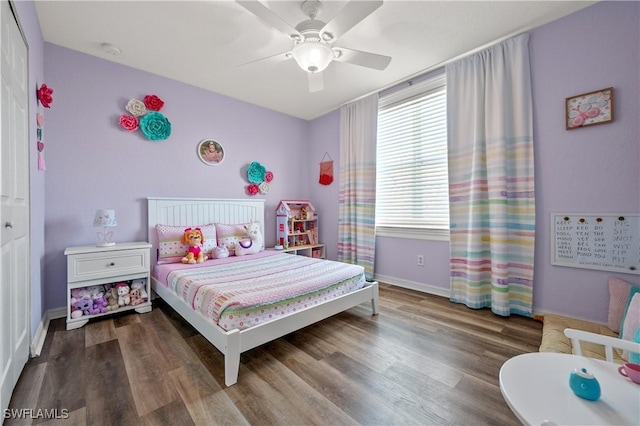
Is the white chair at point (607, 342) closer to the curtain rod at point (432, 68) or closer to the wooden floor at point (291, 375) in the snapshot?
the wooden floor at point (291, 375)

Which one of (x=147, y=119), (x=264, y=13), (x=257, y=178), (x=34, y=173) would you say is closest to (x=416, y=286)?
(x=257, y=178)

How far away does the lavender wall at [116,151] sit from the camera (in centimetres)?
254

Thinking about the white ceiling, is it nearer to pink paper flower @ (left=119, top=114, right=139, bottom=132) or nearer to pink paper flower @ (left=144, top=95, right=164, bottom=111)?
pink paper flower @ (left=144, top=95, right=164, bottom=111)

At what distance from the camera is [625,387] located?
86 cm

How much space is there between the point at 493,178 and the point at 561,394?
6.92 ft

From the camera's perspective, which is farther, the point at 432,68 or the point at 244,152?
the point at 244,152

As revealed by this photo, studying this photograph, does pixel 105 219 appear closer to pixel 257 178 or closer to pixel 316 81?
pixel 257 178

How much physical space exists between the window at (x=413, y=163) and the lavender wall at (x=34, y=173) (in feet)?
11.1

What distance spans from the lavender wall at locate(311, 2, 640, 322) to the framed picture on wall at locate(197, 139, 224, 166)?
139 inches

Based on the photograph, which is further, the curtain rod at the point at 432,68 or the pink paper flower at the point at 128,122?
the pink paper flower at the point at 128,122

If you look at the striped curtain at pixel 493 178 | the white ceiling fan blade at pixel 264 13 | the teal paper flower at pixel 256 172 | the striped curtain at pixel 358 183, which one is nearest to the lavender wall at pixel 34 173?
the white ceiling fan blade at pixel 264 13

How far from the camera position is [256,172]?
3.96 metres

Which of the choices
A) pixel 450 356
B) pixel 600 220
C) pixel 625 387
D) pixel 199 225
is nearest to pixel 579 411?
pixel 625 387

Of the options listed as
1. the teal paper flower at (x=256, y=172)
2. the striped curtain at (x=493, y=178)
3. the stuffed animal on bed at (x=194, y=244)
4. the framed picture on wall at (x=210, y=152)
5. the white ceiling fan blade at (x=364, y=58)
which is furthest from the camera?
the teal paper flower at (x=256, y=172)
